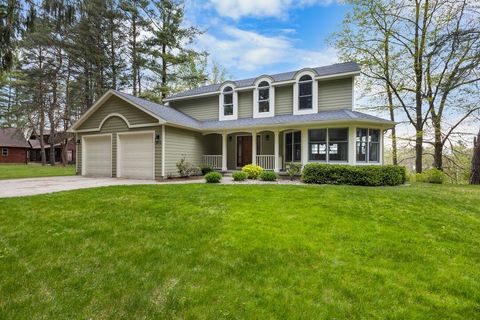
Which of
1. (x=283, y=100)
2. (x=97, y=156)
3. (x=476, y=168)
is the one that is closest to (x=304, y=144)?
(x=283, y=100)

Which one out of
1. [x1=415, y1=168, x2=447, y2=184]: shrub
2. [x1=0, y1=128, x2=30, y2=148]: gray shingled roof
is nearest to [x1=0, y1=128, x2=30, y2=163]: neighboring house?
[x1=0, y1=128, x2=30, y2=148]: gray shingled roof

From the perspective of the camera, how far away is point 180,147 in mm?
12727

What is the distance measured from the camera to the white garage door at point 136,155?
11.9 meters

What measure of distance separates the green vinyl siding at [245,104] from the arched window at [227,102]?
57cm

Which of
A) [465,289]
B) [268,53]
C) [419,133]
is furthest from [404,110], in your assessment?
[465,289]

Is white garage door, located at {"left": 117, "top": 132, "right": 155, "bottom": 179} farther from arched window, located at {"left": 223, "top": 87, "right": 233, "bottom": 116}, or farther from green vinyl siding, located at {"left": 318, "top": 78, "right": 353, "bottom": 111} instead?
green vinyl siding, located at {"left": 318, "top": 78, "right": 353, "bottom": 111}

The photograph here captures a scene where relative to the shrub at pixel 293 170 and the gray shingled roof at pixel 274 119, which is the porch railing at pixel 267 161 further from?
the gray shingled roof at pixel 274 119

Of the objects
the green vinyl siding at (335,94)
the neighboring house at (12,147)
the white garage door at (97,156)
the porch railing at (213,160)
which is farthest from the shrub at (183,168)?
the neighboring house at (12,147)

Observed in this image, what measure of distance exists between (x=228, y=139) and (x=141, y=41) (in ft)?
44.6

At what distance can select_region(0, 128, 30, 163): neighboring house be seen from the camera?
31052 millimetres

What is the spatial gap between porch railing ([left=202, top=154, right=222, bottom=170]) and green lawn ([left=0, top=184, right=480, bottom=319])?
801cm

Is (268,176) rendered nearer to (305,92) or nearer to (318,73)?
(305,92)

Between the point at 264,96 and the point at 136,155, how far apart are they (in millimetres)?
7895

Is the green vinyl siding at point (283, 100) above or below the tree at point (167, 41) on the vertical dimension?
below
